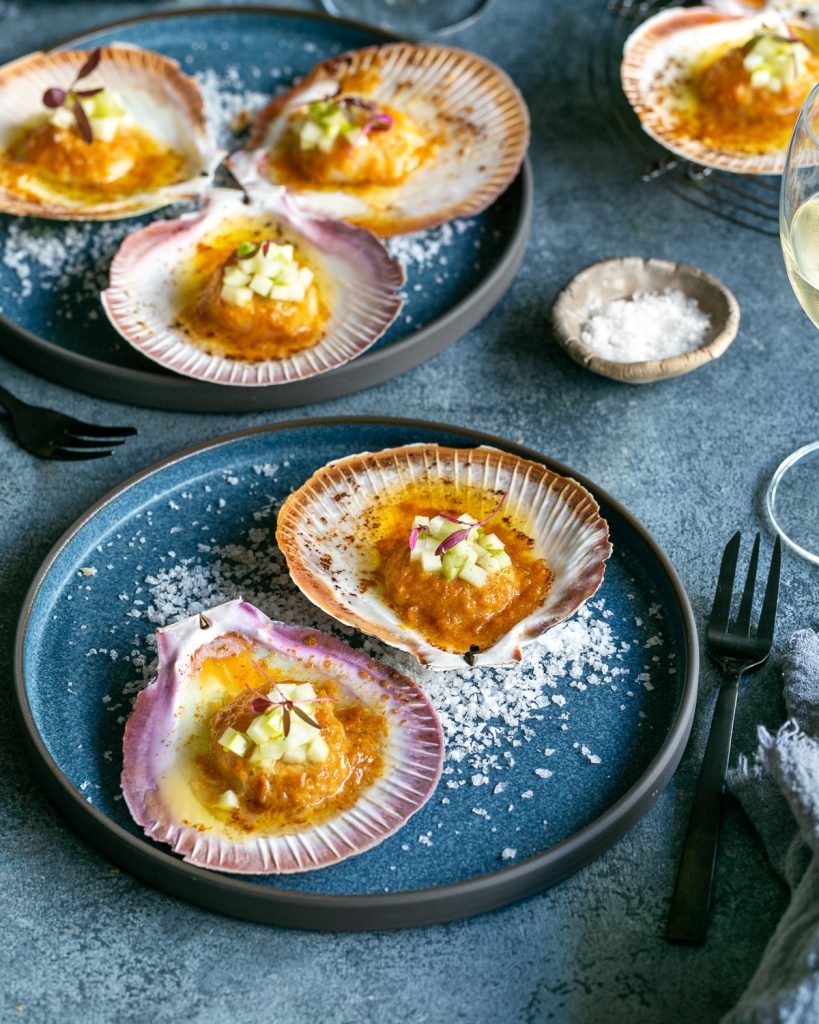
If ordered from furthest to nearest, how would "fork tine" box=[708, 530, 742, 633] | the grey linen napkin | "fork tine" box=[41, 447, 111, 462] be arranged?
1. "fork tine" box=[41, 447, 111, 462]
2. "fork tine" box=[708, 530, 742, 633]
3. the grey linen napkin

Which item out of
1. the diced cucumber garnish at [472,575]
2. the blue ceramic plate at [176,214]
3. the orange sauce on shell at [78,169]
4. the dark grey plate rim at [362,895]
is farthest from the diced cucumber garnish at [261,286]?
the dark grey plate rim at [362,895]

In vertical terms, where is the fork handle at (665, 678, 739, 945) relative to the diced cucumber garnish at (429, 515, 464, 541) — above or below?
below

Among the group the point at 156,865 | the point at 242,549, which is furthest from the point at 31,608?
the point at 156,865

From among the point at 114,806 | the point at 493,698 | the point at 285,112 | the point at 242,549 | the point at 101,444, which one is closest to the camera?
the point at 114,806

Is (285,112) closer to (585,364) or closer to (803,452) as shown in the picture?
(585,364)

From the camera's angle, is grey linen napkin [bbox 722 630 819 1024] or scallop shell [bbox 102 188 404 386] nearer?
grey linen napkin [bbox 722 630 819 1024]

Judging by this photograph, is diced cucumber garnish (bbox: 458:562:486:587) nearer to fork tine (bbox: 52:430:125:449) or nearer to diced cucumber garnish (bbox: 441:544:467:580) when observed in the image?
diced cucumber garnish (bbox: 441:544:467:580)

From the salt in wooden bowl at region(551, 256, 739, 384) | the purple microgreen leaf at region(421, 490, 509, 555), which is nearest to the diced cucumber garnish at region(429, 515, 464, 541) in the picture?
the purple microgreen leaf at region(421, 490, 509, 555)
